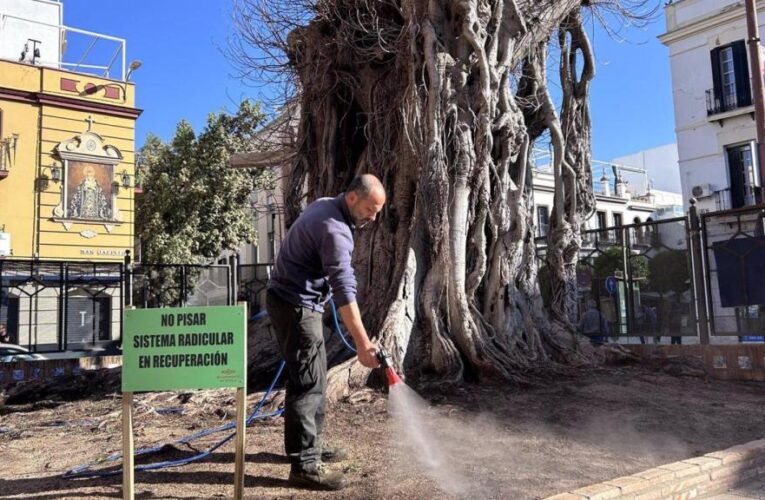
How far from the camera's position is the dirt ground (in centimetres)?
359

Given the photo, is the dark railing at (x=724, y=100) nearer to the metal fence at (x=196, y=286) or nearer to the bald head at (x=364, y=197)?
the metal fence at (x=196, y=286)

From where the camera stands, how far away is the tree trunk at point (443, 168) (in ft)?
21.5

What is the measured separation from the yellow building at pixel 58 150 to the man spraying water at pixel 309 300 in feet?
50.2

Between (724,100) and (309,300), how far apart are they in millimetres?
23680

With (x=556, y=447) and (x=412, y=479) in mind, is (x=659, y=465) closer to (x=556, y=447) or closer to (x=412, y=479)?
(x=556, y=447)

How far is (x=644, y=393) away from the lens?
5.93 meters

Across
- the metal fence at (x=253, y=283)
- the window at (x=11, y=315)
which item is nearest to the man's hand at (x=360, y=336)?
the window at (x=11, y=315)

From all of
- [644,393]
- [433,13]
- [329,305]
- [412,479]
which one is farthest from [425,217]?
[412,479]

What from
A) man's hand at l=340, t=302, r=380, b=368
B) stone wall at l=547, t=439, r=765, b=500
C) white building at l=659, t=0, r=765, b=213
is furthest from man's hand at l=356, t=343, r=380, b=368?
white building at l=659, t=0, r=765, b=213

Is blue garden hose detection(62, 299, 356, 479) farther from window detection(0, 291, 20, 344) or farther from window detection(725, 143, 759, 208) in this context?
window detection(725, 143, 759, 208)

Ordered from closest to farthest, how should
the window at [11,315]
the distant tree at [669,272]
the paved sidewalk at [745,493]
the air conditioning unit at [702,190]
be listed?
1. the paved sidewalk at [745,493]
2. the distant tree at [669,272]
3. the window at [11,315]
4. the air conditioning unit at [702,190]

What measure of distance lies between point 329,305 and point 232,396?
1424 mm

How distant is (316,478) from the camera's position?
3467mm

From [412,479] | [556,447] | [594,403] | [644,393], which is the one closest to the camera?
[412,479]
